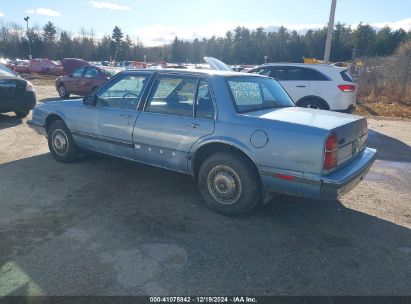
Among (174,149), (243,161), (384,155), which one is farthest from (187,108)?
(384,155)

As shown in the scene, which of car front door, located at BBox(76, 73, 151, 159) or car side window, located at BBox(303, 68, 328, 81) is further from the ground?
car side window, located at BBox(303, 68, 328, 81)

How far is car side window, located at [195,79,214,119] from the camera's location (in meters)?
4.14

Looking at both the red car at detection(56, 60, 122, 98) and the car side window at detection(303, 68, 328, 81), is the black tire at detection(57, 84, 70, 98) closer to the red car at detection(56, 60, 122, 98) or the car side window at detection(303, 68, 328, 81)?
the red car at detection(56, 60, 122, 98)

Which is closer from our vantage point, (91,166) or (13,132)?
(91,166)

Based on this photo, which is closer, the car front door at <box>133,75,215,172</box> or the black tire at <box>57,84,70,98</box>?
the car front door at <box>133,75,215,172</box>

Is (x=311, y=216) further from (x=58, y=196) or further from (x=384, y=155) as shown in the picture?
(x=384, y=155)

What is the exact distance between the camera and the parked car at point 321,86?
9.49 m

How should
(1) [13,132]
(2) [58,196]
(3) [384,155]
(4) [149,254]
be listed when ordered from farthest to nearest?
1. (1) [13,132]
2. (3) [384,155]
3. (2) [58,196]
4. (4) [149,254]

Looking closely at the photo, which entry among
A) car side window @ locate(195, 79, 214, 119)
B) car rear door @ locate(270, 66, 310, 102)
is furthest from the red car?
car side window @ locate(195, 79, 214, 119)

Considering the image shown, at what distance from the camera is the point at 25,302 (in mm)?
2619

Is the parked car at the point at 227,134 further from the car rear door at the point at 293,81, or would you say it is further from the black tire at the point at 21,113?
the black tire at the point at 21,113

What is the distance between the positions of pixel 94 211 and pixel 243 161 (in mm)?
1794

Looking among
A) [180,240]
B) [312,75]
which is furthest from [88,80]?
[180,240]

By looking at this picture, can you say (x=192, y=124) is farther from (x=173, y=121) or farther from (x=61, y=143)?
(x=61, y=143)
